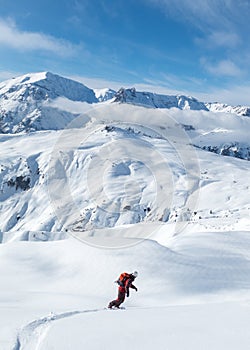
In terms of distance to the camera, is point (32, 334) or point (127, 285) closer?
point (32, 334)

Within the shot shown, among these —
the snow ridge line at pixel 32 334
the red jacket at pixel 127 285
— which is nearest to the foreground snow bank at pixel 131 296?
the snow ridge line at pixel 32 334

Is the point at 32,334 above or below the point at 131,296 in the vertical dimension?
above

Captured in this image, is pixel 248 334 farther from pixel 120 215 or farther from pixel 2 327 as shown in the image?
pixel 120 215

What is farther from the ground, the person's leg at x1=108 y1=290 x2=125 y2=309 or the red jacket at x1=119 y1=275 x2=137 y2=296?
the red jacket at x1=119 y1=275 x2=137 y2=296

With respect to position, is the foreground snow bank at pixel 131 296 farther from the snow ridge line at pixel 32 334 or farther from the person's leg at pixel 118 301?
the person's leg at pixel 118 301

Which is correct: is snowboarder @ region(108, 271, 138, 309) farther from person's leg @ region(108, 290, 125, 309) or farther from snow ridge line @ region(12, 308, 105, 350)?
snow ridge line @ region(12, 308, 105, 350)

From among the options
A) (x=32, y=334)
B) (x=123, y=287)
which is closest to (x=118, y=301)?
(x=123, y=287)

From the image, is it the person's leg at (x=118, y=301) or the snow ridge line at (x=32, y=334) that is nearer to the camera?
the snow ridge line at (x=32, y=334)

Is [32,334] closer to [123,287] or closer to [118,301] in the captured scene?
[118,301]

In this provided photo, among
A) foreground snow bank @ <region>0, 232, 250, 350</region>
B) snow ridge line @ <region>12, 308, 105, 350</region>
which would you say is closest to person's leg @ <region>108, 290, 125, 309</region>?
foreground snow bank @ <region>0, 232, 250, 350</region>

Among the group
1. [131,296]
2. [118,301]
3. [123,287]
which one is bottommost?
[131,296]

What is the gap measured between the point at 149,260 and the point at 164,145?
134 metres

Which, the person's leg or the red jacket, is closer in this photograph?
the person's leg

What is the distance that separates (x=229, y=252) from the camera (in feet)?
77.1
